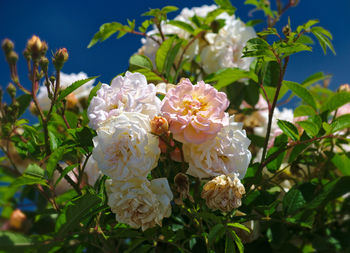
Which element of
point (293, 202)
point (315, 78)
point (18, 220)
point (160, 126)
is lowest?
point (18, 220)

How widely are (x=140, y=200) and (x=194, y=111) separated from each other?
0.14m

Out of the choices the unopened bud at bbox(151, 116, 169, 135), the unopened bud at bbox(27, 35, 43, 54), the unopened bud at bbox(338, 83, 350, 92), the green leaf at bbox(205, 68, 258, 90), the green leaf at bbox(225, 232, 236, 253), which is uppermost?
the unopened bud at bbox(27, 35, 43, 54)

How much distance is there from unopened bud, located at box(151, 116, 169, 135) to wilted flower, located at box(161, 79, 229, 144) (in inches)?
0.6

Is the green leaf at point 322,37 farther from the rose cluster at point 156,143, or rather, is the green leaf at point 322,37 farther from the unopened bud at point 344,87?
the unopened bud at point 344,87

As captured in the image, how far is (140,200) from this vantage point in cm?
50

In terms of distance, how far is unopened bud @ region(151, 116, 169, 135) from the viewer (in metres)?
0.50

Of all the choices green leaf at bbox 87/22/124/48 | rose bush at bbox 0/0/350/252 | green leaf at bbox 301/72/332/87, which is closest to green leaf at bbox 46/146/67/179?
rose bush at bbox 0/0/350/252

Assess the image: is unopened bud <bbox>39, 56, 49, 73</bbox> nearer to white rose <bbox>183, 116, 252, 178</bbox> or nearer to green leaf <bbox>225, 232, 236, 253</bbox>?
white rose <bbox>183, 116, 252, 178</bbox>

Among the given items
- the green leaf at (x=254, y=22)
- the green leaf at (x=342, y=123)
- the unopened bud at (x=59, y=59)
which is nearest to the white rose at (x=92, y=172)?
the unopened bud at (x=59, y=59)

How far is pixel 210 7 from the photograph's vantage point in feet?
3.88

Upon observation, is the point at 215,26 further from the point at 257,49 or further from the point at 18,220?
the point at 18,220

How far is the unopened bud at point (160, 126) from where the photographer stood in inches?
19.5

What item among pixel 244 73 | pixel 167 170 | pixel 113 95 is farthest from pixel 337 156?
pixel 113 95

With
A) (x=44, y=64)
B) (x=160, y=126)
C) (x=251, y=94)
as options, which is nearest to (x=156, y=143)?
(x=160, y=126)
